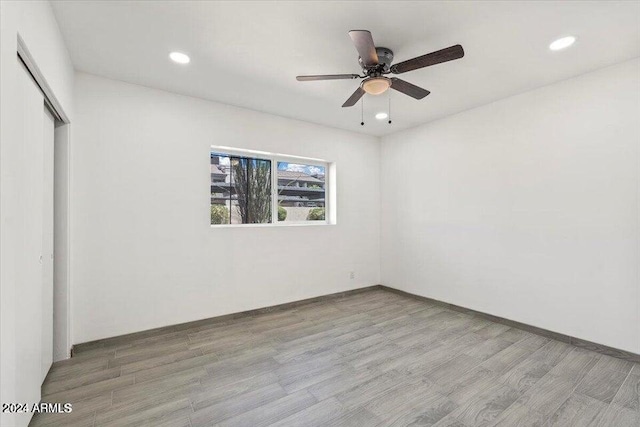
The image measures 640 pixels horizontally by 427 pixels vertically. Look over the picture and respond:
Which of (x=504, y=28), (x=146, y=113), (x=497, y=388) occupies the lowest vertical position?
(x=497, y=388)

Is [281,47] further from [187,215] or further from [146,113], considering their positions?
[187,215]

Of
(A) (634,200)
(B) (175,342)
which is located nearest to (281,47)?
(B) (175,342)

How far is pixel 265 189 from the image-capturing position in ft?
13.1

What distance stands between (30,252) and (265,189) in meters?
2.53

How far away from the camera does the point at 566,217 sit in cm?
283

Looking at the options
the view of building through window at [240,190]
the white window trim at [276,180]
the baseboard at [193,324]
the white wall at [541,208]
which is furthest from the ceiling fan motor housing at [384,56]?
the baseboard at [193,324]

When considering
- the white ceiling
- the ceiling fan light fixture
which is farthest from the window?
the ceiling fan light fixture

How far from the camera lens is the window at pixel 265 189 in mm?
3646

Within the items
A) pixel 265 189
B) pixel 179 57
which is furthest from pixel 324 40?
pixel 265 189

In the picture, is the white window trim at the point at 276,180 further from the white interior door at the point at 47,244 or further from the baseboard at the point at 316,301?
the white interior door at the point at 47,244

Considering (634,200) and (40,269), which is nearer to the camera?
(40,269)

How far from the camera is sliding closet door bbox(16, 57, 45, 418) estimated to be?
1542mm

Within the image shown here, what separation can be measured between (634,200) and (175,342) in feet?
14.6

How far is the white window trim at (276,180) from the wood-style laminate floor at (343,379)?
4.66 feet
